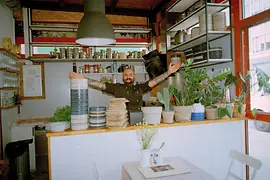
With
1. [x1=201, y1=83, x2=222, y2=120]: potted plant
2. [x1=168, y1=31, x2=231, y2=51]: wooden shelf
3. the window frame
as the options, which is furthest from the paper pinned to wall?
the window frame

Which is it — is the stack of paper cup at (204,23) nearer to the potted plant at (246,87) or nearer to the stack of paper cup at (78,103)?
the potted plant at (246,87)

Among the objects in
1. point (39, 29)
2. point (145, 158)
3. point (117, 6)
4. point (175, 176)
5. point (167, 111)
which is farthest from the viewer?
point (117, 6)

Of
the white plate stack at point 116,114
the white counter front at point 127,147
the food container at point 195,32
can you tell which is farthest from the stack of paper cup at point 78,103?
the food container at point 195,32

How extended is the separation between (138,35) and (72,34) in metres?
1.61

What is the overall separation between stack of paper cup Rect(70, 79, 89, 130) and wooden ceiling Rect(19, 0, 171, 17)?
348 cm

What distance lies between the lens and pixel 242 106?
2.86 metres

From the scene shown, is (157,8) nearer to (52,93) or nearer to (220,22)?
(220,22)

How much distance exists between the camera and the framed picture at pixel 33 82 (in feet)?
17.5

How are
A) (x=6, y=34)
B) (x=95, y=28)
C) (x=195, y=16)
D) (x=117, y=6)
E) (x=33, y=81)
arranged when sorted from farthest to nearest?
(x=117, y=6) < (x=33, y=81) < (x=6, y=34) < (x=195, y=16) < (x=95, y=28)

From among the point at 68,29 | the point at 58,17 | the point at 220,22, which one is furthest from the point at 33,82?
the point at 220,22

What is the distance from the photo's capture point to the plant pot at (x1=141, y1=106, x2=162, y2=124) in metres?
2.52

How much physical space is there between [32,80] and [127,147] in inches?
148

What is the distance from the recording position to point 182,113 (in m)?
2.67

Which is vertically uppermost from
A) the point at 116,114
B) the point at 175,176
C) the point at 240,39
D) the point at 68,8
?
the point at 68,8
